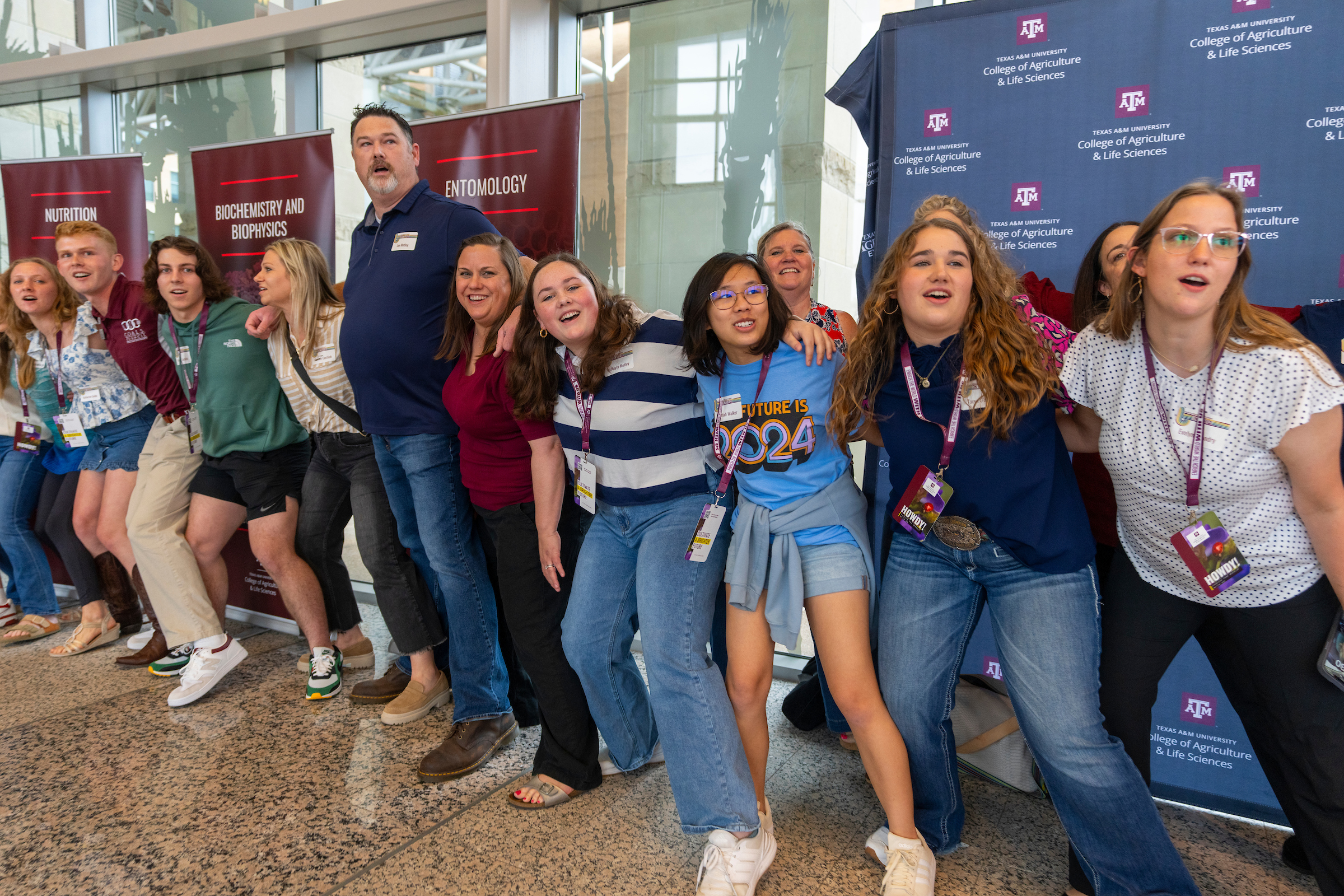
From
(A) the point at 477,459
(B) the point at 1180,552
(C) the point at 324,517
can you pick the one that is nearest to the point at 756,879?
(B) the point at 1180,552

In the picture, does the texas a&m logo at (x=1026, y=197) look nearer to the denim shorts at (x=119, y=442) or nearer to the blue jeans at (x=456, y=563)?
the blue jeans at (x=456, y=563)

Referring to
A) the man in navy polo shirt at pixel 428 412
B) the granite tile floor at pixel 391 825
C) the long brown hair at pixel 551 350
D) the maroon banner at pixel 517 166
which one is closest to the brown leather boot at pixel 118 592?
the granite tile floor at pixel 391 825

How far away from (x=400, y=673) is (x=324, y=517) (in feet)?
2.40

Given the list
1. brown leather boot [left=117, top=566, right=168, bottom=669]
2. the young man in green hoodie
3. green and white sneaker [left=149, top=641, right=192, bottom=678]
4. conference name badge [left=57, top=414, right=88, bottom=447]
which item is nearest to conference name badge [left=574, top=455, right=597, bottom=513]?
the young man in green hoodie

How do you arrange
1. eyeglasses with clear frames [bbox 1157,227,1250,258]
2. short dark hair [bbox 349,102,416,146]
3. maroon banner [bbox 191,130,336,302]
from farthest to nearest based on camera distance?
maroon banner [bbox 191,130,336,302]
short dark hair [bbox 349,102,416,146]
eyeglasses with clear frames [bbox 1157,227,1250,258]

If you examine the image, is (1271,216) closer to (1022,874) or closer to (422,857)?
(1022,874)

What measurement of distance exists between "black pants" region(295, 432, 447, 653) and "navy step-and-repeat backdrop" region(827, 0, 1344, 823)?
1746mm

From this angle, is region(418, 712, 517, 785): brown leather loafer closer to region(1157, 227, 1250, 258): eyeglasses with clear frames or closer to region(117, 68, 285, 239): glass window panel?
region(1157, 227, 1250, 258): eyeglasses with clear frames

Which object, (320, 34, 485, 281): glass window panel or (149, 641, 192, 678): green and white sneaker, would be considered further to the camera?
(320, 34, 485, 281): glass window panel

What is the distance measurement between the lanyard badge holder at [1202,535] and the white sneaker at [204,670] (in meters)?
3.46

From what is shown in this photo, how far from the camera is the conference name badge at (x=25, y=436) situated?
4.01m

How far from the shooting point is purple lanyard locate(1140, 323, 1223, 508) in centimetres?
159

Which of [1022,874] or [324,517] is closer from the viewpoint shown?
[1022,874]

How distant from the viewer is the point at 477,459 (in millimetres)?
2545
